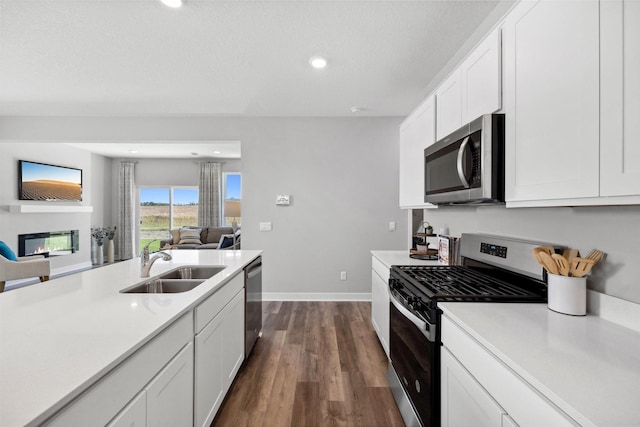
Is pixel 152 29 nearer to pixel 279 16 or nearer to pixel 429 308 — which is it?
pixel 279 16

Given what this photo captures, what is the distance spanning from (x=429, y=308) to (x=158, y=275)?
64.8 inches

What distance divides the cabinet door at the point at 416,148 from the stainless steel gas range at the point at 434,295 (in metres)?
0.68

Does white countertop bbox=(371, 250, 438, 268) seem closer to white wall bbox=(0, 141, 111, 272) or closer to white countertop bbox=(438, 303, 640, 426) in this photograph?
white countertop bbox=(438, 303, 640, 426)

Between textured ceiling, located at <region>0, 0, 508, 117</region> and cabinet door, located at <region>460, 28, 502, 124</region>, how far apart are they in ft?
2.32

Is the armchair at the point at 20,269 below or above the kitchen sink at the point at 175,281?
below

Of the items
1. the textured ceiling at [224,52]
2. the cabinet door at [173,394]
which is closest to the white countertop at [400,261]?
Answer: the cabinet door at [173,394]

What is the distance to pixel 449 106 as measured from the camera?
6.21ft

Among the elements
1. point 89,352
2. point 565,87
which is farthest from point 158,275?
point 565,87

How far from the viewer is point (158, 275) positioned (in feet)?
6.17

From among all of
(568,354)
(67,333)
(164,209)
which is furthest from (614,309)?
(164,209)

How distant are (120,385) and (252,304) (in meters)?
1.74

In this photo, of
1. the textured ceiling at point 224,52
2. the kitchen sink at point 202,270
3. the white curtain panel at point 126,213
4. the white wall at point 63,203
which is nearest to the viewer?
the textured ceiling at point 224,52

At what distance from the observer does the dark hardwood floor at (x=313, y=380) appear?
5.90 ft

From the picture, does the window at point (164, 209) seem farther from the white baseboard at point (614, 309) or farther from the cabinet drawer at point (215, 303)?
the white baseboard at point (614, 309)
